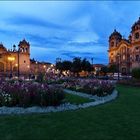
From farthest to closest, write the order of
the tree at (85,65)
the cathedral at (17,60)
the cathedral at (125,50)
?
1. the cathedral at (17,60)
2. the cathedral at (125,50)
3. the tree at (85,65)

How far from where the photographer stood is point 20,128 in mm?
7637

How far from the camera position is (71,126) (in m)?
7.99

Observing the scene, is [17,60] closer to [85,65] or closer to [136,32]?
[85,65]

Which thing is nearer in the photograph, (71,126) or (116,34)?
(71,126)

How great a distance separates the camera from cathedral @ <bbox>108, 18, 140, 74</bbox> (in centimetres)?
7306

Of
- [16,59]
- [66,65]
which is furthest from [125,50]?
[16,59]

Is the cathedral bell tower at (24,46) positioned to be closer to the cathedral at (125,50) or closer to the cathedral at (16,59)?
the cathedral at (16,59)

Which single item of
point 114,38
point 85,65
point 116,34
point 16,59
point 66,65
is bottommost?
point 85,65

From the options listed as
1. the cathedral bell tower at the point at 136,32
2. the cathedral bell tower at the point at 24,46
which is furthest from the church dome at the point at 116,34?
the cathedral bell tower at the point at 24,46

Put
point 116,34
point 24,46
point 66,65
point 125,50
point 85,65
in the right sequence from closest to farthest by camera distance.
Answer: point 85,65 < point 66,65 < point 125,50 < point 116,34 < point 24,46

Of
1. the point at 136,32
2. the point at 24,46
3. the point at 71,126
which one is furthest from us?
the point at 24,46

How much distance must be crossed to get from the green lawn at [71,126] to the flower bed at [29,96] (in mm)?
1739

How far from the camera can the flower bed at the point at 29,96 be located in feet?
37.2

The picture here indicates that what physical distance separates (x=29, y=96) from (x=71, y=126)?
3.95 m
